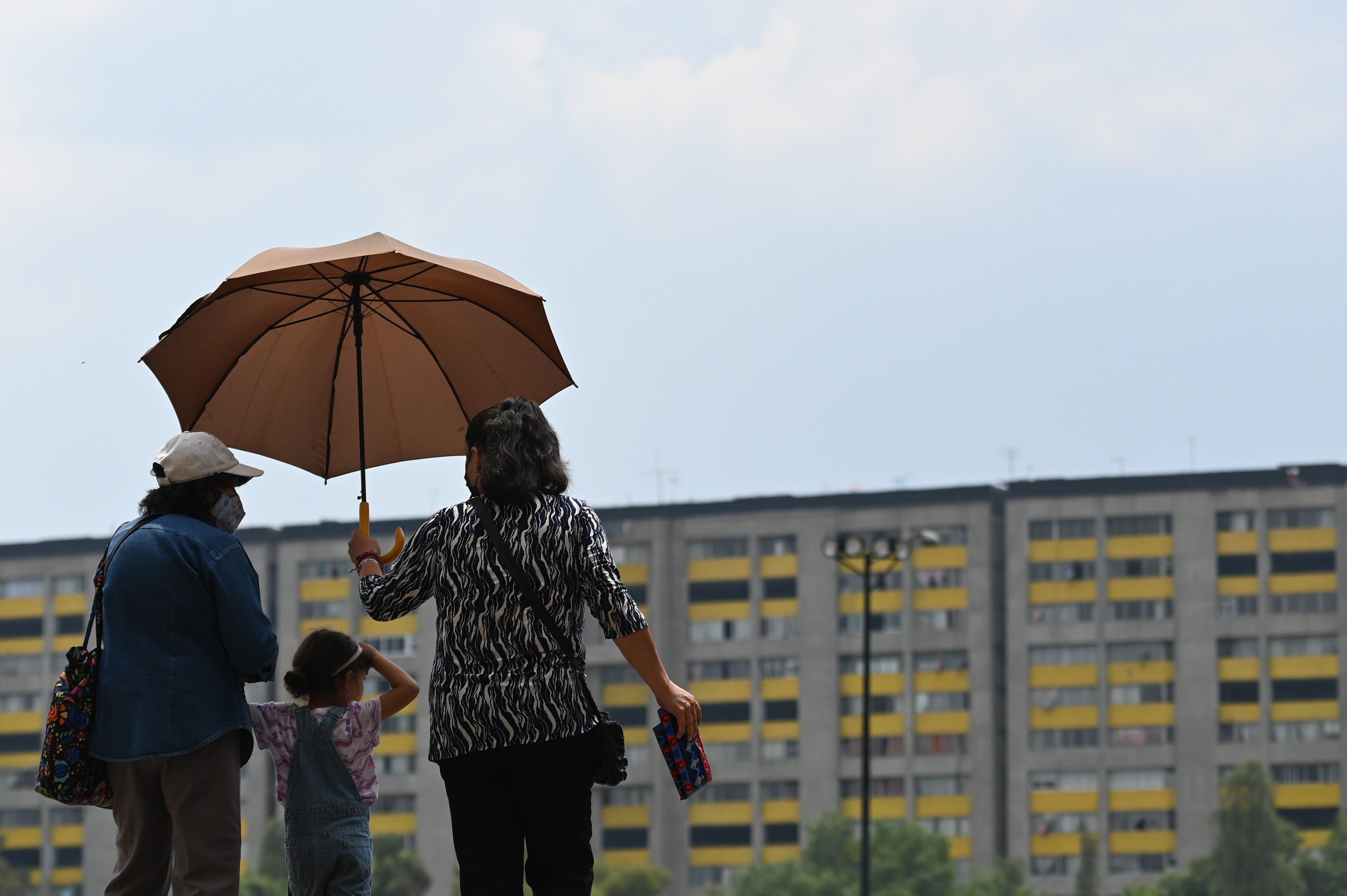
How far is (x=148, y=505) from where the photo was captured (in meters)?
5.06

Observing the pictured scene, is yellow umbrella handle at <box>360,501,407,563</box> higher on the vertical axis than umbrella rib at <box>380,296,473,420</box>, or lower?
lower

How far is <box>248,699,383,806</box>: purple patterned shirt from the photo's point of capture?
218 inches

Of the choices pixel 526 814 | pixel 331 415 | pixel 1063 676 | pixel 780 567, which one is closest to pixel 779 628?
pixel 780 567

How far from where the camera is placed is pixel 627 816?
85812 millimetres

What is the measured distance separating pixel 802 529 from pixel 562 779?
8214cm

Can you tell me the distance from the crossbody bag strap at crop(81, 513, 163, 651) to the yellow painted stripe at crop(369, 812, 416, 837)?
278 ft

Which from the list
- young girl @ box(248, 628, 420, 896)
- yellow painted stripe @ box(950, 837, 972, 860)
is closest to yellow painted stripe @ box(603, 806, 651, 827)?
yellow painted stripe @ box(950, 837, 972, 860)

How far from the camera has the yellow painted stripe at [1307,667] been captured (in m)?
81.0

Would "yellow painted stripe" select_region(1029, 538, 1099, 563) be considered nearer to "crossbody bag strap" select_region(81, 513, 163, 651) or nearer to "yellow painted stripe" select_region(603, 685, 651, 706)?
"yellow painted stripe" select_region(603, 685, 651, 706)

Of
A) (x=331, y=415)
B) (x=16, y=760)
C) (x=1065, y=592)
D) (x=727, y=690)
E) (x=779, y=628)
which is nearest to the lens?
Result: (x=331, y=415)

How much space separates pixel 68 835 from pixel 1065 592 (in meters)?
50.5

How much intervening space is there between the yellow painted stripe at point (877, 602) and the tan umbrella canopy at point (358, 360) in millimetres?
79158

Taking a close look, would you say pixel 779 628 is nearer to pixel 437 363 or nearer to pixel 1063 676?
pixel 1063 676

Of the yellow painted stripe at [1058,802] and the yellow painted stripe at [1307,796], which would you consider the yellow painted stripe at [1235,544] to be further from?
the yellow painted stripe at [1058,802]
